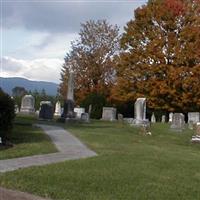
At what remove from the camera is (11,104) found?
16.2 metres

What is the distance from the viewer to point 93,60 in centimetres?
6188

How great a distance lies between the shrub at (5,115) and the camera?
51.8 ft

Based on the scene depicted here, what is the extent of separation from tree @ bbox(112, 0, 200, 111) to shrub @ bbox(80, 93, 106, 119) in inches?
59.1

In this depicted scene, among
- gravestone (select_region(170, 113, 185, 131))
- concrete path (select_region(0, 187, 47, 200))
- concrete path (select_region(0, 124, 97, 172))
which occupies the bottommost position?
concrete path (select_region(0, 187, 47, 200))

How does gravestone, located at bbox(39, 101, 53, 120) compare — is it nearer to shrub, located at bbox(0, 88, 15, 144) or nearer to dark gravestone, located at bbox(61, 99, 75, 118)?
dark gravestone, located at bbox(61, 99, 75, 118)

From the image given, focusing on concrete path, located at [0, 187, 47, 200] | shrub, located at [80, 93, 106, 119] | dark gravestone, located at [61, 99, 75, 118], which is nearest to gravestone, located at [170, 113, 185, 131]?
dark gravestone, located at [61, 99, 75, 118]

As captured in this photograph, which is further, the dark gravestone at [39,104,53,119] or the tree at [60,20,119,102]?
the tree at [60,20,119,102]

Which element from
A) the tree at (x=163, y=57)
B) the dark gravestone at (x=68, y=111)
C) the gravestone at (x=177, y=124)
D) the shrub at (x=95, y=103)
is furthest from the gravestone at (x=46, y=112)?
the tree at (x=163, y=57)

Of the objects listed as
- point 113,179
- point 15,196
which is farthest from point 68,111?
point 15,196

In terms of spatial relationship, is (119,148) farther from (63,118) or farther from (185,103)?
(185,103)

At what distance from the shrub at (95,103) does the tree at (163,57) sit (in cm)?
150

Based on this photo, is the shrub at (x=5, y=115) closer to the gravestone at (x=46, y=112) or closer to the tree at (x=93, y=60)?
the gravestone at (x=46, y=112)

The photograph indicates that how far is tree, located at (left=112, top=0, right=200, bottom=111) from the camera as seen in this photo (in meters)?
48.4

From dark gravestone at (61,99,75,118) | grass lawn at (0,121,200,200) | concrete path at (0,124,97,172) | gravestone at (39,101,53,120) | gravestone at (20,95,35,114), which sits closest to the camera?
grass lawn at (0,121,200,200)
